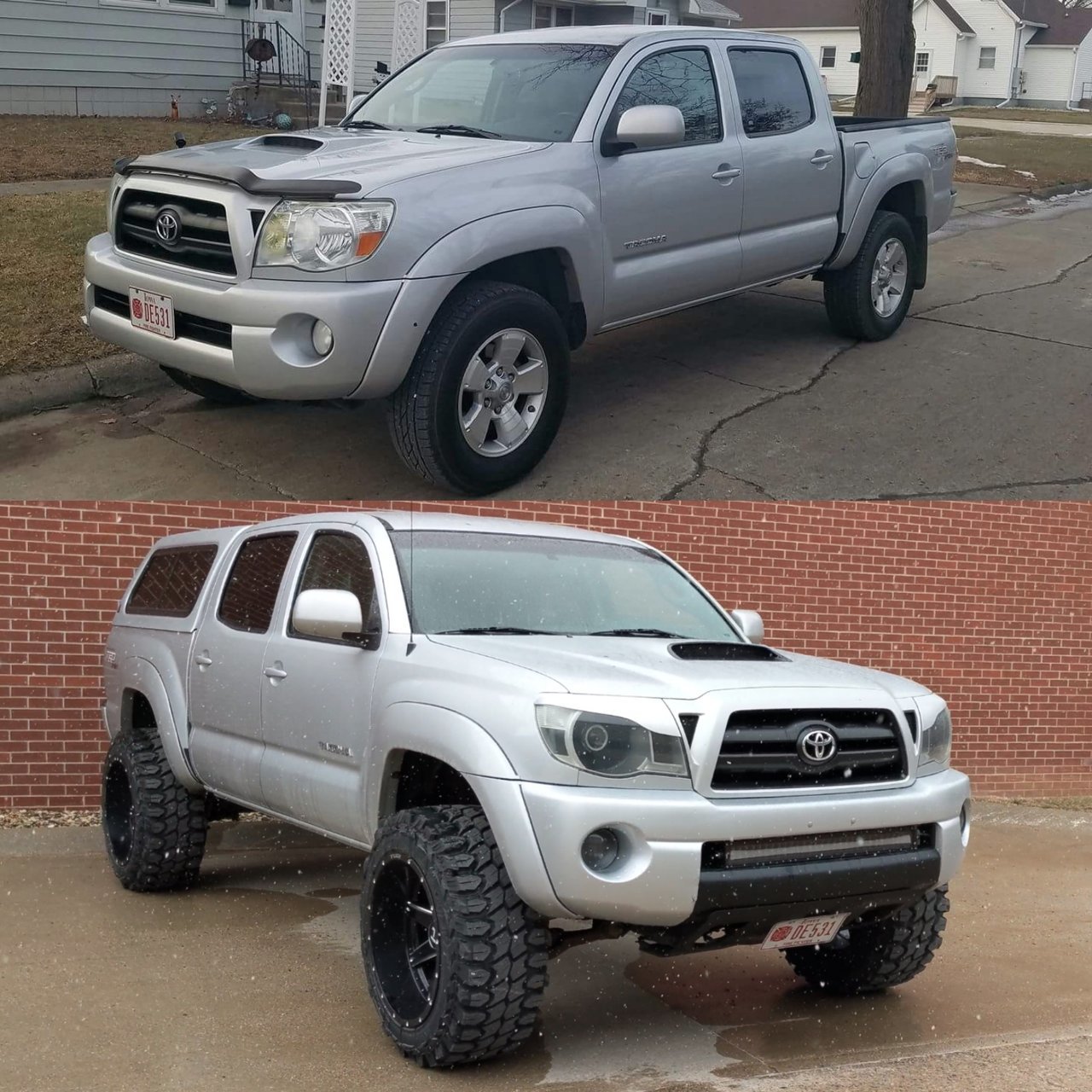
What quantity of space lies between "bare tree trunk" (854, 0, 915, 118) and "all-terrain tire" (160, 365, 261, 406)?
9024mm

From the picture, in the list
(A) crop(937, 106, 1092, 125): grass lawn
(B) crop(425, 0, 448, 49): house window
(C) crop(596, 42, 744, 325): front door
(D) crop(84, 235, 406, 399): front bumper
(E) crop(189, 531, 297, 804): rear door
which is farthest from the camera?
(A) crop(937, 106, 1092, 125): grass lawn

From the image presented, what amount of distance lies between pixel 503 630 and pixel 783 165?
4742 mm

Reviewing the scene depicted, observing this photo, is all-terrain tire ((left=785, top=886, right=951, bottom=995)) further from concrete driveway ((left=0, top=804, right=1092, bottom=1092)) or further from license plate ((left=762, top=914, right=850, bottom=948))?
license plate ((left=762, top=914, right=850, bottom=948))

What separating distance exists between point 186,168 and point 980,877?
5581mm

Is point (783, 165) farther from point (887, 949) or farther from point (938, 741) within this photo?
point (887, 949)

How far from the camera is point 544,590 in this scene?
495 cm

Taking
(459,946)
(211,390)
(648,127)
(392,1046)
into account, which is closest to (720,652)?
(459,946)

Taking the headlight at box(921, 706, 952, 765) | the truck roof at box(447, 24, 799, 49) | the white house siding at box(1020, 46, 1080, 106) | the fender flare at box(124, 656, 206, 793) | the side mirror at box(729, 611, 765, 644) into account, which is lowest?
the fender flare at box(124, 656, 206, 793)

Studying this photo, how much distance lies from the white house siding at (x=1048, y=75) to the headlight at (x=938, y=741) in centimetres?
6345

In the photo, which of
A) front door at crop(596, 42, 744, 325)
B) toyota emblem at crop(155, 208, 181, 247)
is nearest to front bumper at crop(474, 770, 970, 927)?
toyota emblem at crop(155, 208, 181, 247)

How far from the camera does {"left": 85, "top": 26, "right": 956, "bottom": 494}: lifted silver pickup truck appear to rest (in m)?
5.61

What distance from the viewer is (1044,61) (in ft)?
199

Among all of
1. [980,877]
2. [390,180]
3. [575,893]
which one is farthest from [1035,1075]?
[390,180]

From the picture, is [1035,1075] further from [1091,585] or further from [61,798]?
[1091,585]
